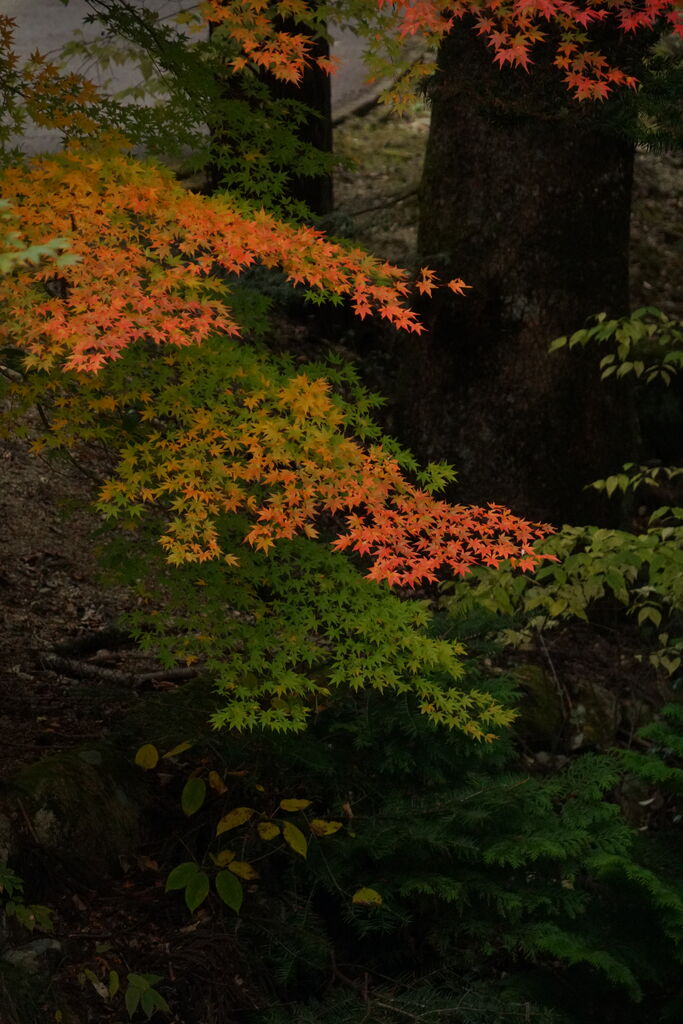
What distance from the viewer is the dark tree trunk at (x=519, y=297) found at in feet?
21.2

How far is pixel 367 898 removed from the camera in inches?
154

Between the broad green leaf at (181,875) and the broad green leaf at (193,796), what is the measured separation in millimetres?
232

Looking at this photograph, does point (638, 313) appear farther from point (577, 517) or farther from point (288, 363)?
point (577, 517)

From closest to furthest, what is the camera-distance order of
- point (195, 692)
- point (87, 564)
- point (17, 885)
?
1. point (17, 885)
2. point (195, 692)
3. point (87, 564)

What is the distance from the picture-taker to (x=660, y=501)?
25.8ft

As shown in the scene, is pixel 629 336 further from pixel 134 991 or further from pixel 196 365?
pixel 134 991

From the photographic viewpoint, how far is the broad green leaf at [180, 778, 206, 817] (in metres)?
4.13

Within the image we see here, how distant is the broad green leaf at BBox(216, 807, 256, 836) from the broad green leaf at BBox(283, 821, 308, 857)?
0.16m

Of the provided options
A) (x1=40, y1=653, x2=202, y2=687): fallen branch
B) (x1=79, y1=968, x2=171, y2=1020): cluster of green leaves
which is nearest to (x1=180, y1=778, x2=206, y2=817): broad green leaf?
(x1=79, y1=968, x2=171, y2=1020): cluster of green leaves

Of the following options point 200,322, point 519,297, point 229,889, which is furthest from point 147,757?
point 519,297

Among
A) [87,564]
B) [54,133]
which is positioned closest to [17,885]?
[87,564]

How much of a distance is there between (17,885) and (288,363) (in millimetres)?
2073

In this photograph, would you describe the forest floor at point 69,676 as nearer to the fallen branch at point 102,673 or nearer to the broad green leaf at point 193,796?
the fallen branch at point 102,673

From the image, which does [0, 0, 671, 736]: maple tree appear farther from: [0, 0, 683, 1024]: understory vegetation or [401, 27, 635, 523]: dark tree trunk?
[401, 27, 635, 523]: dark tree trunk
